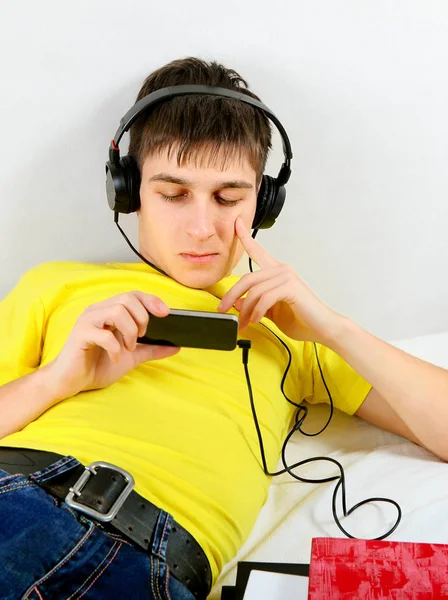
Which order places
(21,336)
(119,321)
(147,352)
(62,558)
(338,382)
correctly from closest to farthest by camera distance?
(62,558)
(119,321)
(147,352)
(21,336)
(338,382)

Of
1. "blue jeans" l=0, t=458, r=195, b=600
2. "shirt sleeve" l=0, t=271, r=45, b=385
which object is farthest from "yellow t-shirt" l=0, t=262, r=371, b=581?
"blue jeans" l=0, t=458, r=195, b=600

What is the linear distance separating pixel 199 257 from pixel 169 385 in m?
0.24

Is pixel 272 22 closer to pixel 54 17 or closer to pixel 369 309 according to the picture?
pixel 54 17

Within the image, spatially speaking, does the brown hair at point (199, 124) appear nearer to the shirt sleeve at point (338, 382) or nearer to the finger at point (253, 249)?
the finger at point (253, 249)

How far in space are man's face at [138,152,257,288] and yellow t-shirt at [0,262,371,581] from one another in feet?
0.22

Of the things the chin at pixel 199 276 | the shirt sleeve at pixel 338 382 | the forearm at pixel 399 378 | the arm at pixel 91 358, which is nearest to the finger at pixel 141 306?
the arm at pixel 91 358

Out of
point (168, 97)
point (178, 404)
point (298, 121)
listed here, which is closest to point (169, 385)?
point (178, 404)

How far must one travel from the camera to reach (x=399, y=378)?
109 centimetres

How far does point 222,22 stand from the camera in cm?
126

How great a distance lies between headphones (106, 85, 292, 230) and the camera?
1059mm

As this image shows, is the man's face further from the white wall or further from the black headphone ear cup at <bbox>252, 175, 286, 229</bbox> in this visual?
the white wall

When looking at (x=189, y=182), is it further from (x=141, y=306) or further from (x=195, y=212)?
(x=141, y=306)

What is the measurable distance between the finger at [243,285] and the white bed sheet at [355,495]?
14.1 inches

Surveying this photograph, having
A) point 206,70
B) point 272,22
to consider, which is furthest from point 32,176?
point 272,22
